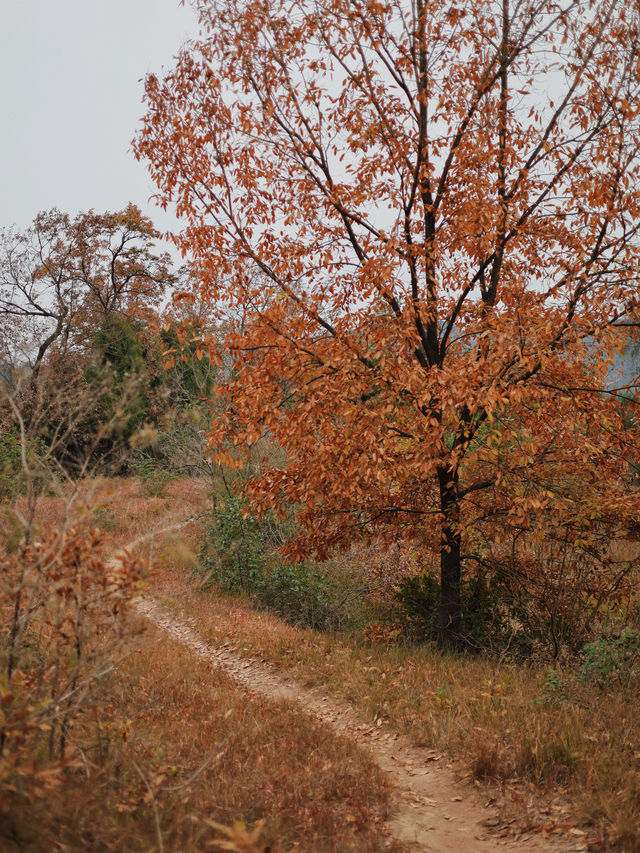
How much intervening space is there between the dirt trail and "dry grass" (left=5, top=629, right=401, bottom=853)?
262 mm

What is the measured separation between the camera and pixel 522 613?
8906mm

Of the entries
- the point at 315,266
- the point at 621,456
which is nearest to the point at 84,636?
the point at 315,266

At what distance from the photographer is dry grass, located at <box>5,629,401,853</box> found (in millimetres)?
3078

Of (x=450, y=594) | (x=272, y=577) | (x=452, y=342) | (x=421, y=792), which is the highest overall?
(x=452, y=342)

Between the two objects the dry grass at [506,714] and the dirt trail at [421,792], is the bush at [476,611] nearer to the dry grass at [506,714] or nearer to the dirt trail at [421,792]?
the dry grass at [506,714]

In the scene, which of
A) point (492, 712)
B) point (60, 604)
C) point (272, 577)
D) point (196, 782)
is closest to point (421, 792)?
point (492, 712)

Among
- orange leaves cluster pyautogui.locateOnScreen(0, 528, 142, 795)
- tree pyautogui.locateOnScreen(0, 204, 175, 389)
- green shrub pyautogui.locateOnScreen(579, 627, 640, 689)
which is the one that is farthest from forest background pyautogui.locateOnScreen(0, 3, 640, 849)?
tree pyautogui.locateOnScreen(0, 204, 175, 389)

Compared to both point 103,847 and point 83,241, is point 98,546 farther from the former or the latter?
point 83,241

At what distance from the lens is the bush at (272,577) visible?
11.3 m

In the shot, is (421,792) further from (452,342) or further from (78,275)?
(78,275)

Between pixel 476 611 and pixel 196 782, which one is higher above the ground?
pixel 196 782

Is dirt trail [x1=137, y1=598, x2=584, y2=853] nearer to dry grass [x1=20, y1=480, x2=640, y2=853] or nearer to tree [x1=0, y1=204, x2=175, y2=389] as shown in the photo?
dry grass [x1=20, y1=480, x2=640, y2=853]

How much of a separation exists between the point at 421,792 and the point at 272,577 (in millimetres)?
7032

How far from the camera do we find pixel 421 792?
5121mm
